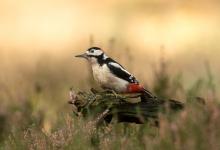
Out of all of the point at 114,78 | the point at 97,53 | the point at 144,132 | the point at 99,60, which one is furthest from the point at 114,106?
the point at 97,53

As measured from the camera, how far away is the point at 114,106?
33.9 feet

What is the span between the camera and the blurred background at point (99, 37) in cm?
2073

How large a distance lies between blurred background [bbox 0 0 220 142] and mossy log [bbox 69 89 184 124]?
760 cm

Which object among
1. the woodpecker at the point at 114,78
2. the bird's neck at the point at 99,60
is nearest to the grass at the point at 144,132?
the woodpecker at the point at 114,78

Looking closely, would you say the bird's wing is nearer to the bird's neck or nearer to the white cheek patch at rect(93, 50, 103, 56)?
the bird's neck

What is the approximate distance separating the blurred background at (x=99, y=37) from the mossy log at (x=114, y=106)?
760 centimetres

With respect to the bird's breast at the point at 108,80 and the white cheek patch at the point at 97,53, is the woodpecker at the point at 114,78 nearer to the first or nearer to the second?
the bird's breast at the point at 108,80

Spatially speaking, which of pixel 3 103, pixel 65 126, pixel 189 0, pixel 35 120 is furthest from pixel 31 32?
pixel 65 126

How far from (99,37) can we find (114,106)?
42.4 ft

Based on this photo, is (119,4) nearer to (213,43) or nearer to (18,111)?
(213,43)

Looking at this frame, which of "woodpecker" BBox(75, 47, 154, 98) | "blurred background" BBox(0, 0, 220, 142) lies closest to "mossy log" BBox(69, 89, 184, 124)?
"woodpecker" BBox(75, 47, 154, 98)

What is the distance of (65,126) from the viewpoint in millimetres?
10305

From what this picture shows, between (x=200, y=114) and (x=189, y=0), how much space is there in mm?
17765

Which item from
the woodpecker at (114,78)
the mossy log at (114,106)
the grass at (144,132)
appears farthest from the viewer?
the woodpecker at (114,78)
